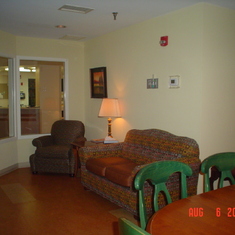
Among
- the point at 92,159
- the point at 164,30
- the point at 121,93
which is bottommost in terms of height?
the point at 92,159

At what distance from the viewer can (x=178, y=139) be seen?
363cm

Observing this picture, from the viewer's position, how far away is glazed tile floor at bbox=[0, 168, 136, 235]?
3.18m

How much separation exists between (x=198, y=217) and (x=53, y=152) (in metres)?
3.96

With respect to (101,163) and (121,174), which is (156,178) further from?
(101,163)

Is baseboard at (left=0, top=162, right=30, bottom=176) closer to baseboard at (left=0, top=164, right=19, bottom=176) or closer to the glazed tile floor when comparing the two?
baseboard at (left=0, top=164, right=19, bottom=176)

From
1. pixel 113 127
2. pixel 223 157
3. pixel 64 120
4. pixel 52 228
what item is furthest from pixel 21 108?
→ pixel 223 157

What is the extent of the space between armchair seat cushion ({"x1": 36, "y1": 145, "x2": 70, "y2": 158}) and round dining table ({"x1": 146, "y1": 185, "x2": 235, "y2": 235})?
364 centimetres

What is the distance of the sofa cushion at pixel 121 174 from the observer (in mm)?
3387

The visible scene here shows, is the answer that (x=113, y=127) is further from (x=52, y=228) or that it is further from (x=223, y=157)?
(x=223, y=157)

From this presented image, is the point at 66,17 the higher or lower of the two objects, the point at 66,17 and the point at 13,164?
the higher

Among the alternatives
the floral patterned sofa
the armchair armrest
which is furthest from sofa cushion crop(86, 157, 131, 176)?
the armchair armrest

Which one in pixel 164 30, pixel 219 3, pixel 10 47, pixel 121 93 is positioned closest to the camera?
pixel 219 3

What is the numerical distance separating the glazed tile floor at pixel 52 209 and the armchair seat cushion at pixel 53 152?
1.33ft

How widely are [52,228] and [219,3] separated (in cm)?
323
